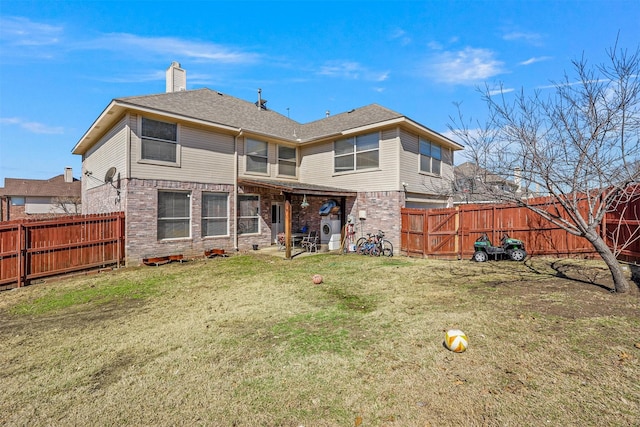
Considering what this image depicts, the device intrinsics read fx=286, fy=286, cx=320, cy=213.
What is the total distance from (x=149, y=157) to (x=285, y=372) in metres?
9.88

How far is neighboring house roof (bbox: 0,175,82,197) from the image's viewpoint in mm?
29891

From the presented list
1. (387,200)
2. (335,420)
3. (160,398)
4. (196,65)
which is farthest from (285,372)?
(196,65)

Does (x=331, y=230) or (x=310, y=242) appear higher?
(x=331, y=230)

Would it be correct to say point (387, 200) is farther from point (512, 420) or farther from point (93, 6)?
point (93, 6)

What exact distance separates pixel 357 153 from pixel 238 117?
594 centimetres

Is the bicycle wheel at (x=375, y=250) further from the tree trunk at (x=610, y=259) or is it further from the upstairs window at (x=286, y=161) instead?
the tree trunk at (x=610, y=259)

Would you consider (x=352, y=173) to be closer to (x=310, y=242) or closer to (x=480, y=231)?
(x=310, y=242)

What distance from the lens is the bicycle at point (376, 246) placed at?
1145 centimetres

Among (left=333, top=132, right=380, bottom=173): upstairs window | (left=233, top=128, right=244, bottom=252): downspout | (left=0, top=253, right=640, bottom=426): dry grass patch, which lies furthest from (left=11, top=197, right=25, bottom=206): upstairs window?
(left=333, top=132, right=380, bottom=173): upstairs window

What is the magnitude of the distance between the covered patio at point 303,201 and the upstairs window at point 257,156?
0.74 meters

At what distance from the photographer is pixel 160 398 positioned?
2748 mm

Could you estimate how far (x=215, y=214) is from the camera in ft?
39.0

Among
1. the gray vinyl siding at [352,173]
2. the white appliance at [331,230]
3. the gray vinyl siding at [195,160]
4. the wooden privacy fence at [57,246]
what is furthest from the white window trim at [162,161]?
the white appliance at [331,230]

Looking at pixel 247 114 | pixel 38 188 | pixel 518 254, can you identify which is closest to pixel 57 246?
pixel 247 114
